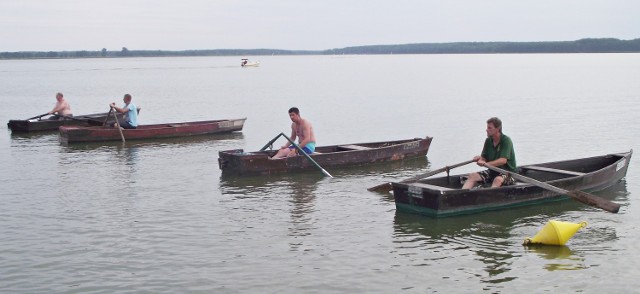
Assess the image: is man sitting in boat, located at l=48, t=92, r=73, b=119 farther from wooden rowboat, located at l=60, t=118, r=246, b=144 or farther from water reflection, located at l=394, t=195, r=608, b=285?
water reflection, located at l=394, t=195, r=608, b=285

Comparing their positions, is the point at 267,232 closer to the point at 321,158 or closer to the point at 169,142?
the point at 321,158

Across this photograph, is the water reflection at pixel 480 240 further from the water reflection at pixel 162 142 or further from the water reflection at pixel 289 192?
the water reflection at pixel 162 142

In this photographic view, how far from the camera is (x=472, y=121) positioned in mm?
31922

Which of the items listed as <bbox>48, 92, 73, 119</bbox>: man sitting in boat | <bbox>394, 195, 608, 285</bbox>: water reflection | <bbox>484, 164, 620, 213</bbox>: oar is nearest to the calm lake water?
<bbox>394, 195, 608, 285</bbox>: water reflection

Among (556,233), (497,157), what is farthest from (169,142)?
(556,233)

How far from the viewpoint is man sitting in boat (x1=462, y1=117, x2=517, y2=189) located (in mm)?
13188

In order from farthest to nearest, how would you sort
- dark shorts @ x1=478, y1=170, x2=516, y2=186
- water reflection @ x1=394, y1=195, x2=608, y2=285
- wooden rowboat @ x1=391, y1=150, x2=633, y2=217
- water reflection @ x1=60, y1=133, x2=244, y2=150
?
water reflection @ x1=60, y1=133, x2=244, y2=150 → dark shorts @ x1=478, y1=170, x2=516, y2=186 → wooden rowboat @ x1=391, y1=150, x2=633, y2=217 → water reflection @ x1=394, y1=195, x2=608, y2=285

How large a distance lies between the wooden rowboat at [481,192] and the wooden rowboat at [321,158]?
4.63 m

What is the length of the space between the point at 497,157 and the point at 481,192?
837mm

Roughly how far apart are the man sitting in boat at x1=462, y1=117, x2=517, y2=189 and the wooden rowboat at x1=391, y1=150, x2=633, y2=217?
0.27 meters

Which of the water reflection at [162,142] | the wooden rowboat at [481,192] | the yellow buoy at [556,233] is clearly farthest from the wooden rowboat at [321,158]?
the yellow buoy at [556,233]

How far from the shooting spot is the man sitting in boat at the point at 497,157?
13.2 metres

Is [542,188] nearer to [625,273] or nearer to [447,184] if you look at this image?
[447,184]

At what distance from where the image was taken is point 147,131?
83.4 ft
